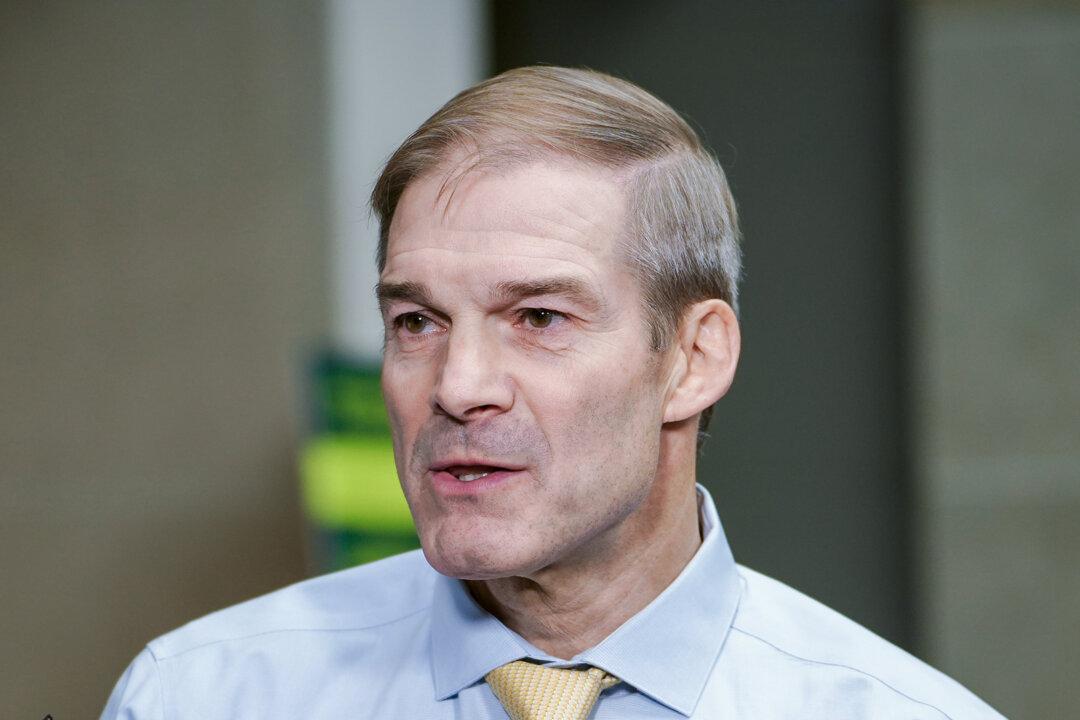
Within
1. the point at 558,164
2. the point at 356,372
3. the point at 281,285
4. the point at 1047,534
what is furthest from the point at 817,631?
the point at 1047,534

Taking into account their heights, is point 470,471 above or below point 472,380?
below

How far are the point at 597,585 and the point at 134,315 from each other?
2.81 m

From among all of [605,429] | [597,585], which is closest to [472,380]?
[605,429]

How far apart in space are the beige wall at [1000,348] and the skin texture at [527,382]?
3.06 m

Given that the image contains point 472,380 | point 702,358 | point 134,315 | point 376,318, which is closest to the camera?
point 472,380

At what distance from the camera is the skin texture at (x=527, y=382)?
Answer: 1605mm

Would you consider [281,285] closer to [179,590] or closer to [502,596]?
[179,590]

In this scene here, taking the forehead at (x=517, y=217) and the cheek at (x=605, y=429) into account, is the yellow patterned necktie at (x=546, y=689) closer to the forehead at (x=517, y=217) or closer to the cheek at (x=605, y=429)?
the cheek at (x=605, y=429)

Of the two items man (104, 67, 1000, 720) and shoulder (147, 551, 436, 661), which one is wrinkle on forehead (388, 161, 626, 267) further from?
shoulder (147, 551, 436, 661)

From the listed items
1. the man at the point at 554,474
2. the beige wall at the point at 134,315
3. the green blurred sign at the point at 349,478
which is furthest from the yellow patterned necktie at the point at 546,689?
the beige wall at the point at 134,315

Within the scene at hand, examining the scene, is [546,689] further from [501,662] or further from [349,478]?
[349,478]

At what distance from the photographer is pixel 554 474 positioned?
1.62 m

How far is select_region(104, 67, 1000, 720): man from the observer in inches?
63.7

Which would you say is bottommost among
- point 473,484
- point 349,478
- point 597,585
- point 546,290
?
point 349,478
